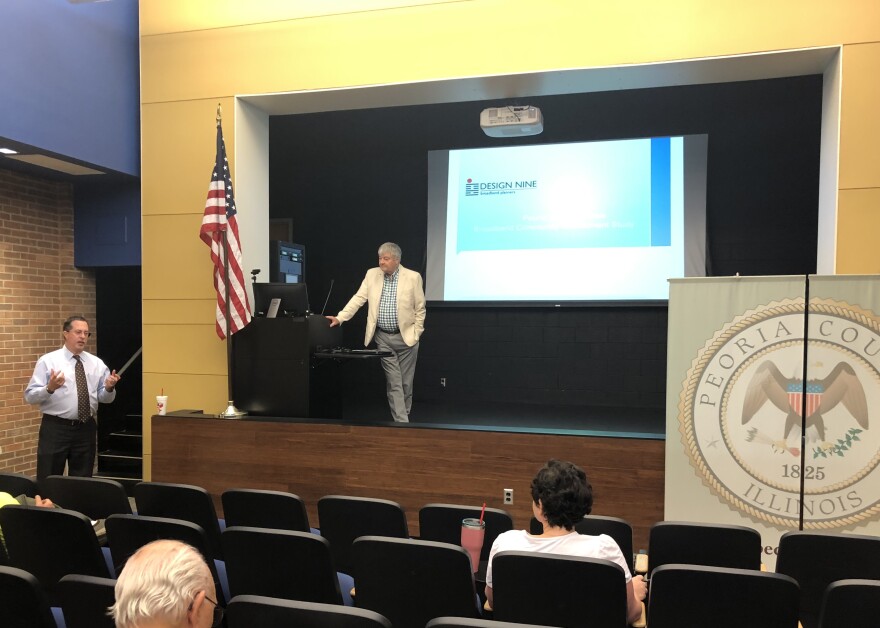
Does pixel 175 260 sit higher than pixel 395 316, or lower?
higher

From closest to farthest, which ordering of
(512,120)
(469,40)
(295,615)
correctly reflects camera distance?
(295,615) → (469,40) → (512,120)

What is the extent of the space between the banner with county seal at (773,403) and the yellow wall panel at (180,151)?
3734mm

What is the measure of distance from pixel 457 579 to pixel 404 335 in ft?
11.3

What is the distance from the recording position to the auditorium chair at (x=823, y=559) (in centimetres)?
220

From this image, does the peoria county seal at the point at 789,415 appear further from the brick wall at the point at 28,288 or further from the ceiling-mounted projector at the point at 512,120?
the brick wall at the point at 28,288

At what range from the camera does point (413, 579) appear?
205cm

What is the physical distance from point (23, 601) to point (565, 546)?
1596 mm

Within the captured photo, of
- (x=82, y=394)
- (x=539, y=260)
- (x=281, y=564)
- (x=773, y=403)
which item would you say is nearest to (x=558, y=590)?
(x=281, y=564)

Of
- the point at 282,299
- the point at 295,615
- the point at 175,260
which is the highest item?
the point at 175,260

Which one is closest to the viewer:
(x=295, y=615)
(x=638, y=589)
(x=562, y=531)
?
(x=295, y=615)

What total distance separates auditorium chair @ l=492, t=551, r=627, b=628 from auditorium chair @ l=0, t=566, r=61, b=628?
1.27 m

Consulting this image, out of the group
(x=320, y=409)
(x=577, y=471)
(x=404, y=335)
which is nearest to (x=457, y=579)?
(x=577, y=471)

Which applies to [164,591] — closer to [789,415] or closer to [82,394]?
[789,415]

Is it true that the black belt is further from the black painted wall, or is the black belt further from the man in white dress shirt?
the black painted wall
